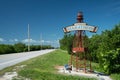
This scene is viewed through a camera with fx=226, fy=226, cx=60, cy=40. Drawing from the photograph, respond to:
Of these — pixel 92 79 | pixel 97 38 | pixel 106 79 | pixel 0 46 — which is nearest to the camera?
pixel 92 79

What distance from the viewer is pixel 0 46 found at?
141ft

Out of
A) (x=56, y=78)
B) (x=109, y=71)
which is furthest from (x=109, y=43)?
(x=56, y=78)

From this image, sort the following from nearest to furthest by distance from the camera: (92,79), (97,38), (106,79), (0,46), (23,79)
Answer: (23,79) < (92,79) < (106,79) < (97,38) < (0,46)

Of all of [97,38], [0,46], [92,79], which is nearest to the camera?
[92,79]

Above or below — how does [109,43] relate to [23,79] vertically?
above

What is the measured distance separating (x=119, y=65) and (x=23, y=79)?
23.9 feet

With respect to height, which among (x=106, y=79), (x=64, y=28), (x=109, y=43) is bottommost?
(x=106, y=79)

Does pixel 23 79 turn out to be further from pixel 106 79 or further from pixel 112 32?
pixel 112 32

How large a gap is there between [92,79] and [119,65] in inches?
158

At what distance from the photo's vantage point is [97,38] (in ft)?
84.4


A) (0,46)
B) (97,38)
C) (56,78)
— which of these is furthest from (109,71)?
(0,46)

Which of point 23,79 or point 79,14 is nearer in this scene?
point 23,79

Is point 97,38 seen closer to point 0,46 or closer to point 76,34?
point 76,34

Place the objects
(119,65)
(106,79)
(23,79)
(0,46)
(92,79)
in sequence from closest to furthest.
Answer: (23,79) < (92,79) < (106,79) < (119,65) < (0,46)
